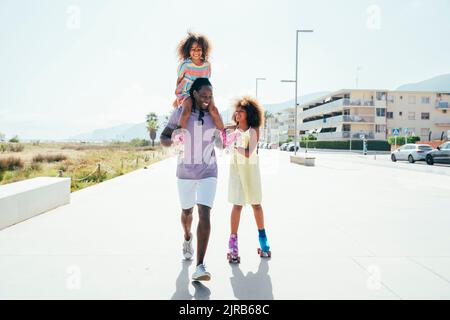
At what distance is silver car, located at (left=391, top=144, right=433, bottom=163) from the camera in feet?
82.8

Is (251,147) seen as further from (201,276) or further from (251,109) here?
(201,276)

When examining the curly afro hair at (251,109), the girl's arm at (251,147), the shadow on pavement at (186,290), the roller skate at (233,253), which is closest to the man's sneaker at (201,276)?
the shadow on pavement at (186,290)

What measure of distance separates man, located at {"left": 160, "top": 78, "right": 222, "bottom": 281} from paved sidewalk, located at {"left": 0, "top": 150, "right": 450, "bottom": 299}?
0.58 m

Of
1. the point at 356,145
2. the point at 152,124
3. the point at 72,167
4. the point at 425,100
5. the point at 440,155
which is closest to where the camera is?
the point at 72,167

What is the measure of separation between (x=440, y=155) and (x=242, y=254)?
2186cm

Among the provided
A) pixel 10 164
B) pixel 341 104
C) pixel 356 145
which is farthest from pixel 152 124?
pixel 10 164

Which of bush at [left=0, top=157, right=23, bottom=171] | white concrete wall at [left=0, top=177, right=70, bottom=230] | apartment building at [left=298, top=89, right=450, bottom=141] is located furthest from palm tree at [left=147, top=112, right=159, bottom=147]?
white concrete wall at [left=0, top=177, right=70, bottom=230]

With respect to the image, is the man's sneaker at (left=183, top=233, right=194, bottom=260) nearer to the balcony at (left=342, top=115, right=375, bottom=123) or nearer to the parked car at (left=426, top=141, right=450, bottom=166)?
the parked car at (left=426, top=141, right=450, bottom=166)

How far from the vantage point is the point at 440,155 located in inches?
880

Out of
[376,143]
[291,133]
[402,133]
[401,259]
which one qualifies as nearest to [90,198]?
[401,259]

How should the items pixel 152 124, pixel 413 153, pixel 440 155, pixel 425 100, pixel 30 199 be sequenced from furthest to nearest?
pixel 152 124 < pixel 425 100 < pixel 413 153 < pixel 440 155 < pixel 30 199

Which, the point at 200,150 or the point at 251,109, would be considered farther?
the point at 251,109

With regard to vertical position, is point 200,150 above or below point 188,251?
above
